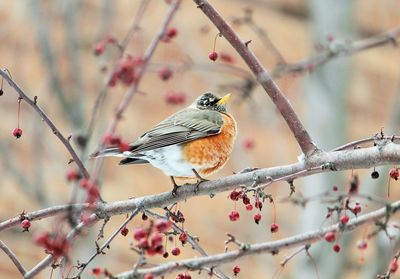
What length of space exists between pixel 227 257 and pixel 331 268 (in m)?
4.05

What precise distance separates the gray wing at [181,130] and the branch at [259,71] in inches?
33.8

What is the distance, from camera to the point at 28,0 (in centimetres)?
613

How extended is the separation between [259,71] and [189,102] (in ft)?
17.6

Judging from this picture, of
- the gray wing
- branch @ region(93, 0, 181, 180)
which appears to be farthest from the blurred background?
branch @ region(93, 0, 181, 180)

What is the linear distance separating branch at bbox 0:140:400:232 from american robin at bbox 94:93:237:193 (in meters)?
0.50

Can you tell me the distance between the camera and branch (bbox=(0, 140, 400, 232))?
2133 millimetres

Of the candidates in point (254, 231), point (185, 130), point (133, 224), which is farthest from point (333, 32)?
point (185, 130)

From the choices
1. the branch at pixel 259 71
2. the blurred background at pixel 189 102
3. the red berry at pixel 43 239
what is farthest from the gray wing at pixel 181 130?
the blurred background at pixel 189 102

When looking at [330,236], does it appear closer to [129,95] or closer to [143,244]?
[143,244]

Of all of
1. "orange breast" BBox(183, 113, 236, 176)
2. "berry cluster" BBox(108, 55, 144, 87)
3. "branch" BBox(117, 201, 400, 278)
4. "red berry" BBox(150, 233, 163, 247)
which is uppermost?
"orange breast" BBox(183, 113, 236, 176)

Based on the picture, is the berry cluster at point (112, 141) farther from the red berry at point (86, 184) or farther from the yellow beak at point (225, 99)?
the yellow beak at point (225, 99)

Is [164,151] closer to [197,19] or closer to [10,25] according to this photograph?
[10,25]

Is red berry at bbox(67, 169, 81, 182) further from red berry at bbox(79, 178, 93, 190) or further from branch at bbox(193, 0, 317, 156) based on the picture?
branch at bbox(193, 0, 317, 156)

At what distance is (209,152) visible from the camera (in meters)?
3.21
